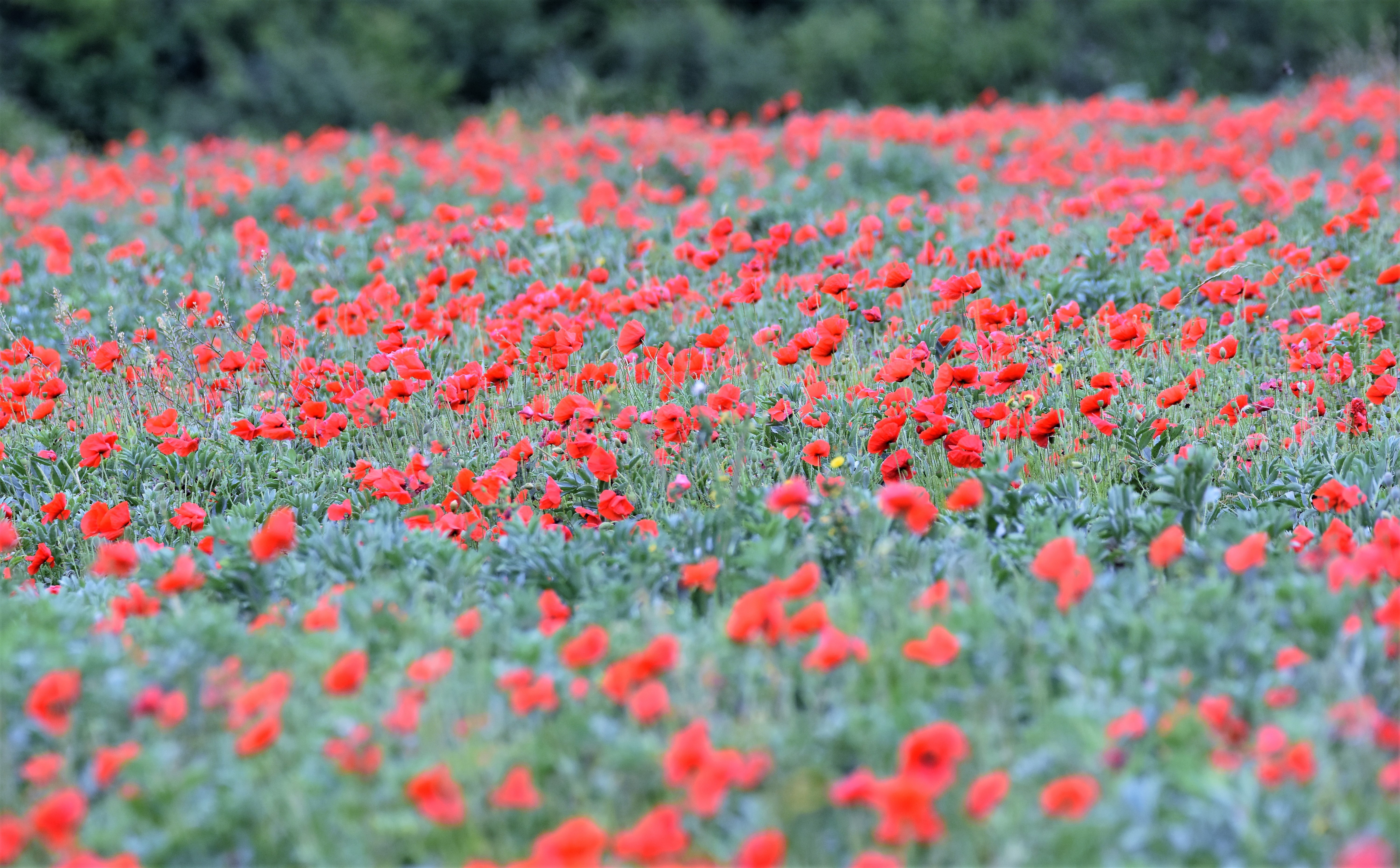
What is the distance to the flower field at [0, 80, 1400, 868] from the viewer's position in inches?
87.8

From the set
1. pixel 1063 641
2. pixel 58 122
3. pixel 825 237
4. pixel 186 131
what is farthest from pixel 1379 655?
pixel 58 122

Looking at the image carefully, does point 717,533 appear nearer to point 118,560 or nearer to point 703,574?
point 703,574

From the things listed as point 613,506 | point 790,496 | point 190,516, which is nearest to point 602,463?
point 613,506

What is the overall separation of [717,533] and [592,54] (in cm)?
1599

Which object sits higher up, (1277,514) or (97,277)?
(97,277)

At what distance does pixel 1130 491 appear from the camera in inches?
136

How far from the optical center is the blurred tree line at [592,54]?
49.9ft

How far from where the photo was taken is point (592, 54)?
60.0 feet

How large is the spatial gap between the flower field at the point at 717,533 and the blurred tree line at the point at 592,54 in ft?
27.1

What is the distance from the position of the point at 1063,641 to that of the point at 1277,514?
1139 millimetres

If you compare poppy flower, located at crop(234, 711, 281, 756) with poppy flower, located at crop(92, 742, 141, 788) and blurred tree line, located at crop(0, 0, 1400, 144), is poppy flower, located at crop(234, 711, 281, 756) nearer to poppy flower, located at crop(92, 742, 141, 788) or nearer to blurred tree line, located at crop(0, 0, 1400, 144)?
poppy flower, located at crop(92, 742, 141, 788)

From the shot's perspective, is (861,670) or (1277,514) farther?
(1277,514)

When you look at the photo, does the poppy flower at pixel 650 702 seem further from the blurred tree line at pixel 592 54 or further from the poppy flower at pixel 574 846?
the blurred tree line at pixel 592 54

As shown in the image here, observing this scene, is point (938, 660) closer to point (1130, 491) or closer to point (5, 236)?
point (1130, 491)
